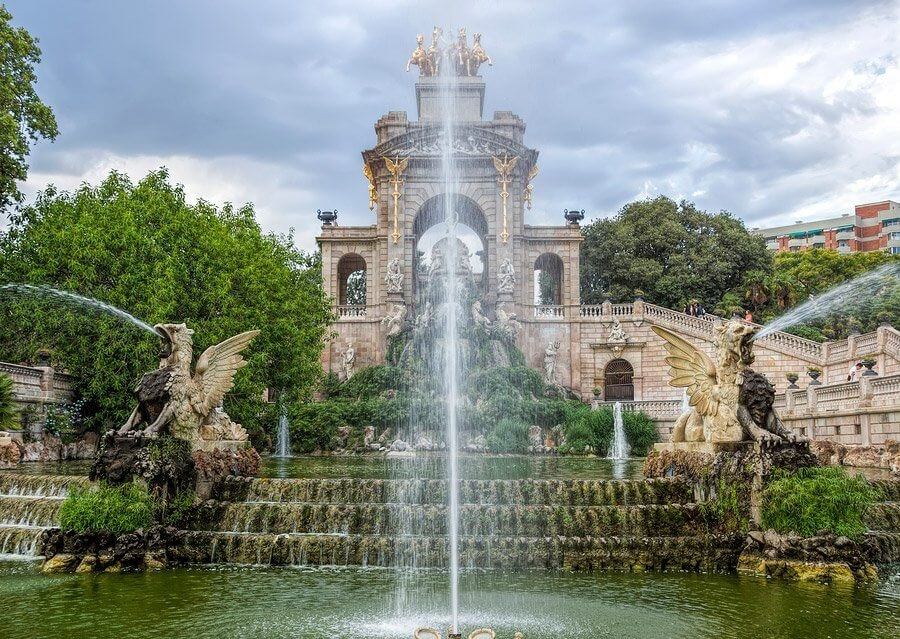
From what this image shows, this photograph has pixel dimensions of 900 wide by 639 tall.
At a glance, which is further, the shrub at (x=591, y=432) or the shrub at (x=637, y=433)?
the shrub at (x=637, y=433)

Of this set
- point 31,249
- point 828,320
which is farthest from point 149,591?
point 828,320

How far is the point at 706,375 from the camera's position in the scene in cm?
1380

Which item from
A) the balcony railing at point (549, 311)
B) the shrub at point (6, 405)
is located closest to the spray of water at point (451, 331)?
the balcony railing at point (549, 311)

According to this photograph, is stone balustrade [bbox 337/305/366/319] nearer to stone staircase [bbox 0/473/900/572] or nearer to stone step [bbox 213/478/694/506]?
stone staircase [bbox 0/473/900/572]

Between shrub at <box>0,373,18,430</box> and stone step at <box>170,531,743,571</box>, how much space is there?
32.0 ft

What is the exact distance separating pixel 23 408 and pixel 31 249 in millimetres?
4626

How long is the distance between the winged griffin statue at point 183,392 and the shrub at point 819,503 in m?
9.78

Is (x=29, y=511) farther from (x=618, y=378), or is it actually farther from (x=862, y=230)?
(x=862, y=230)

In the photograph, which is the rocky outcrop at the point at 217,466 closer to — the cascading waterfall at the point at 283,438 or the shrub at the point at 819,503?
the shrub at the point at 819,503

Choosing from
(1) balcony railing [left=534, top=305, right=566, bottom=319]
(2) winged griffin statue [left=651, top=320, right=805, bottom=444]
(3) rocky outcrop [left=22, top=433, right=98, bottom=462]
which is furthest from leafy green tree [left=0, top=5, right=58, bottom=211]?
(1) balcony railing [left=534, top=305, right=566, bottom=319]

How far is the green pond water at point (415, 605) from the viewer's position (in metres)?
8.60

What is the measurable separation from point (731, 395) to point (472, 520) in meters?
4.79

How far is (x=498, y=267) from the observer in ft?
137

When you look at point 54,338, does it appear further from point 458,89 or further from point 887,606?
point 458,89
